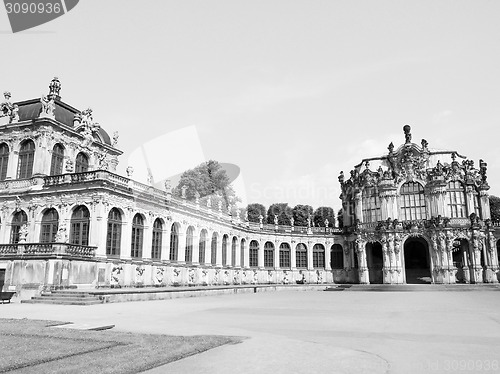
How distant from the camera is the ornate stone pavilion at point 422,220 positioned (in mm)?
52781

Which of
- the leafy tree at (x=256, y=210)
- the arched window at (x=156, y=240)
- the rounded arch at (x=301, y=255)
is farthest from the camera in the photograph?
the leafy tree at (x=256, y=210)

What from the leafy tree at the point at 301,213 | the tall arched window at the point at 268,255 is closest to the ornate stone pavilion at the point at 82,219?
the tall arched window at the point at 268,255

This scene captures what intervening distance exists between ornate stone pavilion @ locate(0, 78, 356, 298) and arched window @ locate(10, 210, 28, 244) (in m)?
0.07

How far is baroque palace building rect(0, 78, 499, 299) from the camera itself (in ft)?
103

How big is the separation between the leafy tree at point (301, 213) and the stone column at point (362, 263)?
75.8 ft

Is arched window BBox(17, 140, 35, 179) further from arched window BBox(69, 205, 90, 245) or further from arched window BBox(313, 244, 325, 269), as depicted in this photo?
arched window BBox(313, 244, 325, 269)

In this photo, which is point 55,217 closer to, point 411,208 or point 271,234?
point 271,234

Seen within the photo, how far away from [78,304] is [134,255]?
518 inches

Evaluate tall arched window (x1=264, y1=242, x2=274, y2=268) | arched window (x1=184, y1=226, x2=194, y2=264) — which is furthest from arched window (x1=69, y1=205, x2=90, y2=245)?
tall arched window (x1=264, y1=242, x2=274, y2=268)

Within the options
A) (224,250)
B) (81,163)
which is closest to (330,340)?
(81,163)

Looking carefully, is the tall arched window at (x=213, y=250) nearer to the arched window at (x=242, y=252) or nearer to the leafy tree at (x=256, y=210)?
the arched window at (x=242, y=252)

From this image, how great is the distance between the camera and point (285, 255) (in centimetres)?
5975

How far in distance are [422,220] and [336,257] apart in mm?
12707

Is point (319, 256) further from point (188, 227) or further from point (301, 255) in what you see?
point (188, 227)
